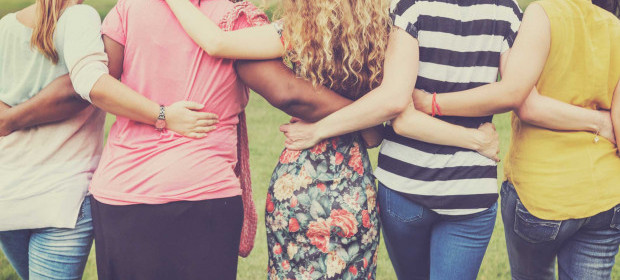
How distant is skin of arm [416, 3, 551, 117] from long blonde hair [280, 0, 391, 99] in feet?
0.99

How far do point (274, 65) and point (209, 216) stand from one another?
0.55 m

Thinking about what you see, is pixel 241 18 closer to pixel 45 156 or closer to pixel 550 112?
pixel 45 156

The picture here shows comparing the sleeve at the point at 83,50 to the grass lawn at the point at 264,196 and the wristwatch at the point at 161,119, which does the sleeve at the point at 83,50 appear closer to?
the wristwatch at the point at 161,119

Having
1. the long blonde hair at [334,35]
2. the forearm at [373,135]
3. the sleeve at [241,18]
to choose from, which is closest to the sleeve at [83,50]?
the sleeve at [241,18]

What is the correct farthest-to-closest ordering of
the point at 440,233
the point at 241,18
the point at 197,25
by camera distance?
the point at 440,233, the point at 241,18, the point at 197,25

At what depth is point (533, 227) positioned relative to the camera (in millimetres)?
2430

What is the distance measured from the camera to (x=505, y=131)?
25.1ft

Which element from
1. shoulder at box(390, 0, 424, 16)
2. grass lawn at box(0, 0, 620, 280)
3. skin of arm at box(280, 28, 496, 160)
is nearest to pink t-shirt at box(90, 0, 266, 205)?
skin of arm at box(280, 28, 496, 160)

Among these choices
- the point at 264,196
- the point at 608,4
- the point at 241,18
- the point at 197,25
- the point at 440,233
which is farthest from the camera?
the point at 264,196

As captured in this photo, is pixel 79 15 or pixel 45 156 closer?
pixel 79 15

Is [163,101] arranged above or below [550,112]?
above

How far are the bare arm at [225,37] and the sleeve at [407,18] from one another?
15.7 inches

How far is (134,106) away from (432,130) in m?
1.00

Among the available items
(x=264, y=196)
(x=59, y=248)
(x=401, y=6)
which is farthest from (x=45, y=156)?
(x=264, y=196)
